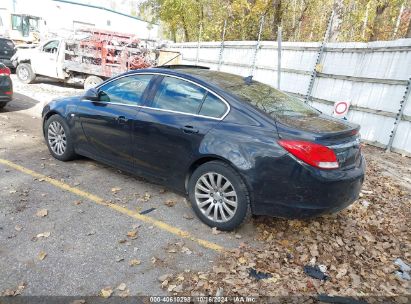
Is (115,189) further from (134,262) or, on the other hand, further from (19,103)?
(19,103)

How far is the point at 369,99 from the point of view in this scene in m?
8.41

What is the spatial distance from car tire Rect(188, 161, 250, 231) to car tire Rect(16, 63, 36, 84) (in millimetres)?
11480

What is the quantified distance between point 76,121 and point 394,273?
14.3 ft

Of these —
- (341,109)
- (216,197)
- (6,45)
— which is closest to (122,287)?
(216,197)

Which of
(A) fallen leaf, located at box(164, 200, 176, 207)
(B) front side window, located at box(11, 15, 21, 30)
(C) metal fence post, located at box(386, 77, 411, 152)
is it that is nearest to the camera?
(A) fallen leaf, located at box(164, 200, 176, 207)

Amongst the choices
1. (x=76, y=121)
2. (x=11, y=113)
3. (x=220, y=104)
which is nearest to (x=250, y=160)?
(x=220, y=104)

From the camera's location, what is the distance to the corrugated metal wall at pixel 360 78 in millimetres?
7695

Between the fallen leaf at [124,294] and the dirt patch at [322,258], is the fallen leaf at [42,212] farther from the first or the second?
the dirt patch at [322,258]

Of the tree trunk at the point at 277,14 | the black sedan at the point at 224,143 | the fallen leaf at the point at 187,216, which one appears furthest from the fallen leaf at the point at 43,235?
the tree trunk at the point at 277,14

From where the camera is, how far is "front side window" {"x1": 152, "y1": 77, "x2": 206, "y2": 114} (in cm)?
384

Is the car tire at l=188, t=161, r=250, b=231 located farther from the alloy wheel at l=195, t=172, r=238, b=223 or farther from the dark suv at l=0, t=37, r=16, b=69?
the dark suv at l=0, t=37, r=16, b=69

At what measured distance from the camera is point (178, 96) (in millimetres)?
3988

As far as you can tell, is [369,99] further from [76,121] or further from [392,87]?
[76,121]

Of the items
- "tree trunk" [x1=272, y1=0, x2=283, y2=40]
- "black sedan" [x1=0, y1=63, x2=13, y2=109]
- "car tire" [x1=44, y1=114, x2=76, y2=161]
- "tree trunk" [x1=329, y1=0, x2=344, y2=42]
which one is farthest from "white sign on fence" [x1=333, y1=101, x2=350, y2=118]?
"tree trunk" [x1=272, y1=0, x2=283, y2=40]
